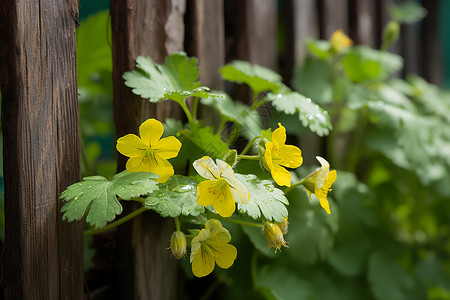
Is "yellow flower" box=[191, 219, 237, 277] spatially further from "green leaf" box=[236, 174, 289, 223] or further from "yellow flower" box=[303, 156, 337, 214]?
"yellow flower" box=[303, 156, 337, 214]

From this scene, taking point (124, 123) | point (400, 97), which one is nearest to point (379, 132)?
point (400, 97)

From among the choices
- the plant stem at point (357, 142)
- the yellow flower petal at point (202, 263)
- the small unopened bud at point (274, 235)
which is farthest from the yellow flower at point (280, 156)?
the plant stem at point (357, 142)

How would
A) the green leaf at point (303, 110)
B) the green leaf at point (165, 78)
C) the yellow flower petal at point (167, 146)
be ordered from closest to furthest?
the yellow flower petal at point (167, 146)
the green leaf at point (165, 78)
the green leaf at point (303, 110)

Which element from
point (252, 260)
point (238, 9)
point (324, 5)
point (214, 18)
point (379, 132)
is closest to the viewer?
point (252, 260)

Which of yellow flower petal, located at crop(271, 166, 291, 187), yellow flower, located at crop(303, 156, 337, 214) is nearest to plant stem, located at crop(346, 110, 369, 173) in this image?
yellow flower, located at crop(303, 156, 337, 214)

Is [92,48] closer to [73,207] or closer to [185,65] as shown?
[185,65]

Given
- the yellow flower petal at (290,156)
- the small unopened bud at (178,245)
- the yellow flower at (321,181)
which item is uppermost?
the yellow flower petal at (290,156)

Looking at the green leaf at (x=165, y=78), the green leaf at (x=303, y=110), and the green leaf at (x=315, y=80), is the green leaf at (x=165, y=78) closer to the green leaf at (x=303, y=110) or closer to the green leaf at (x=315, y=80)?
the green leaf at (x=303, y=110)
